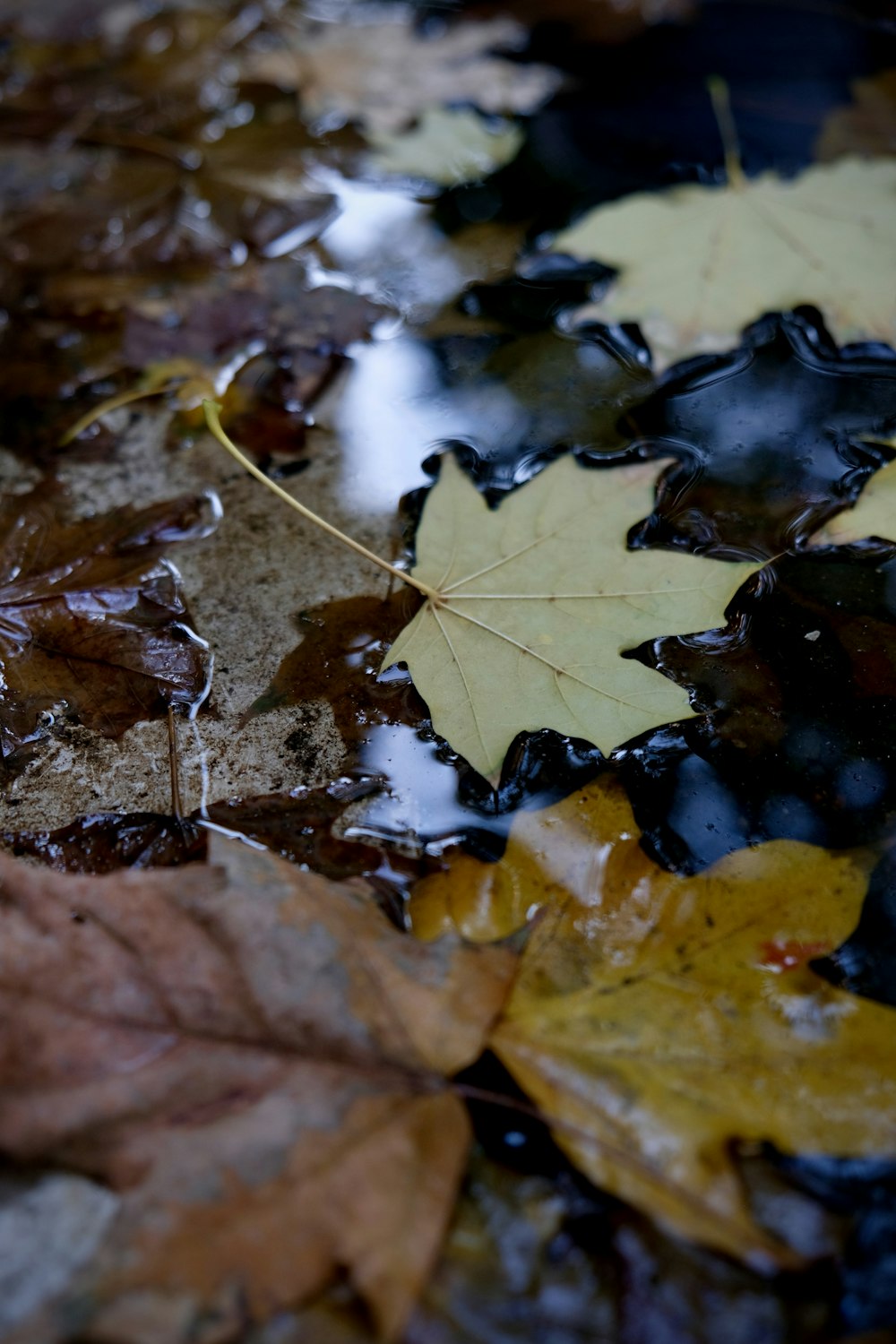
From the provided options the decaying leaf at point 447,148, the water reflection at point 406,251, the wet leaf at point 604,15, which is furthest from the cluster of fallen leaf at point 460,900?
the wet leaf at point 604,15

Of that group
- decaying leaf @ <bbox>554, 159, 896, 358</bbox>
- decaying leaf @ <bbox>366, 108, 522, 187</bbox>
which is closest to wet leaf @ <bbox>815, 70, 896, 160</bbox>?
decaying leaf @ <bbox>554, 159, 896, 358</bbox>

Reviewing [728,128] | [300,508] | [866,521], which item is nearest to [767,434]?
[866,521]

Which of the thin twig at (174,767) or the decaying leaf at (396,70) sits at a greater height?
the decaying leaf at (396,70)

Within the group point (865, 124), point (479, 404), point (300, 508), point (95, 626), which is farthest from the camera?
point (865, 124)

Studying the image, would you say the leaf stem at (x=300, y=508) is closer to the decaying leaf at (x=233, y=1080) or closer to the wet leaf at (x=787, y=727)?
the wet leaf at (x=787, y=727)

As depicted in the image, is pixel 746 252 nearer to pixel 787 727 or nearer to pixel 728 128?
pixel 728 128

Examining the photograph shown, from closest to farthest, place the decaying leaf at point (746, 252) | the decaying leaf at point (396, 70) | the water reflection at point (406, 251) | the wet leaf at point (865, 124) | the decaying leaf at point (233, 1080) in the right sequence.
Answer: the decaying leaf at point (233, 1080)
the decaying leaf at point (746, 252)
the water reflection at point (406, 251)
the wet leaf at point (865, 124)
the decaying leaf at point (396, 70)

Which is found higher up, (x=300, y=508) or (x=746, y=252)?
(x=746, y=252)
